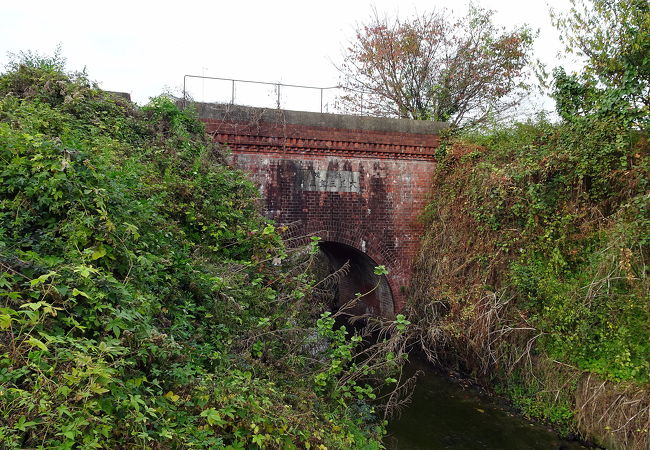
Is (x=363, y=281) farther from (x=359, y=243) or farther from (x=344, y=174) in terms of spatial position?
(x=344, y=174)

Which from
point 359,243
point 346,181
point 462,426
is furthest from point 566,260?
point 346,181

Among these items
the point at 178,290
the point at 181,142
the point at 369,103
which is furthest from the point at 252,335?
the point at 369,103

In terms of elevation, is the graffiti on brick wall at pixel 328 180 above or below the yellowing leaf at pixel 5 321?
above

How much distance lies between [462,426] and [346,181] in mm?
5001

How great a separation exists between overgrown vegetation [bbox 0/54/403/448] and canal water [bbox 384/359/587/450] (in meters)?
2.13

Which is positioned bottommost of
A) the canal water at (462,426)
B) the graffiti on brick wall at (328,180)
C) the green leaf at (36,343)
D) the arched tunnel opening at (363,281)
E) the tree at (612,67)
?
the canal water at (462,426)

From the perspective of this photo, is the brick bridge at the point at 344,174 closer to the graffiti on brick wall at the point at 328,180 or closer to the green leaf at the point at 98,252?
the graffiti on brick wall at the point at 328,180

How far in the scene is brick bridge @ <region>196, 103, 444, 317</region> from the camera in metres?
8.08

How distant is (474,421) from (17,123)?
7723mm

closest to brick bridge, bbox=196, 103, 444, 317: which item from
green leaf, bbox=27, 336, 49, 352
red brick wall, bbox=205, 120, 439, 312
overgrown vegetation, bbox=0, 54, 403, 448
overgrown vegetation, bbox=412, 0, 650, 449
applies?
red brick wall, bbox=205, 120, 439, 312

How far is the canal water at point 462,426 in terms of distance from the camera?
242 inches

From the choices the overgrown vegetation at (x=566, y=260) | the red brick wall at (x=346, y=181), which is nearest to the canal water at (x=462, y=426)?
the overgrown vegetation at (x=566, y=260)

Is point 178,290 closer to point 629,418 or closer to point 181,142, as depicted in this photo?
point 181,142

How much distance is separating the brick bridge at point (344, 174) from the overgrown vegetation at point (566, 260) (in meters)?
1.00
